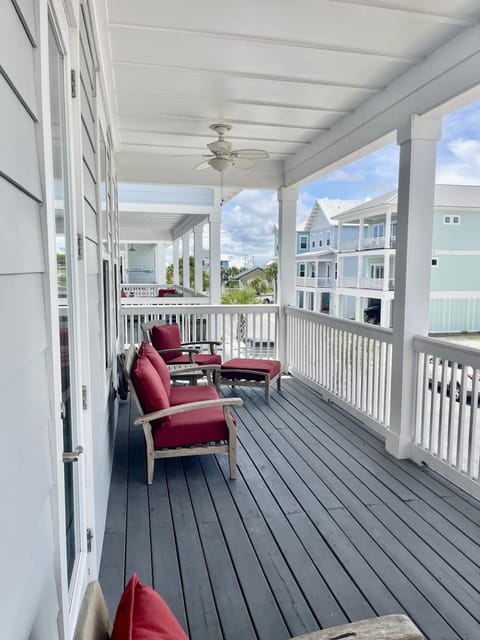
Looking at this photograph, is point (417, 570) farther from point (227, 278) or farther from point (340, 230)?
point (227, 278)

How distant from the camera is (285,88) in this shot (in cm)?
380

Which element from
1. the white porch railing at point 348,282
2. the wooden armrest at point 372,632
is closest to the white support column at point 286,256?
the white porch railing at point 348,282

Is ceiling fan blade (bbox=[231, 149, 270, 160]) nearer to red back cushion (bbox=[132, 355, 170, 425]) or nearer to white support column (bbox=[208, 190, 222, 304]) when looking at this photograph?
red back cushion (bbox=[132, 355, 170, 425])

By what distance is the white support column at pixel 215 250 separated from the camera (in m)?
7.34

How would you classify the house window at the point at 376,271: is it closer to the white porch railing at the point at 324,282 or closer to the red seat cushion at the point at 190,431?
the white porch railing at the point at 324,282

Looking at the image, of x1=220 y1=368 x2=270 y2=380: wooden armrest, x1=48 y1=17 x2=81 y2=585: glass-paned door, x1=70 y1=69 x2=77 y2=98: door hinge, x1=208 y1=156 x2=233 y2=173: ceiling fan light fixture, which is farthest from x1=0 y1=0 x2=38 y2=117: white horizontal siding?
x1=220 y1=368 x2=270 y2=380: wooden armrest

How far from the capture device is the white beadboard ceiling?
8.81 ft

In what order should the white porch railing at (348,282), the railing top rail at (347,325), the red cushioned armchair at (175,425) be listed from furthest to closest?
the white porch railing at (348,282)
the railing top rail at (347,325)
the red cushioned armchair at (175,425)

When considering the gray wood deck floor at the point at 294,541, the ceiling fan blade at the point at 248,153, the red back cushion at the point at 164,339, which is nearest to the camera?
the gray wood deck floor at the point at 294,541

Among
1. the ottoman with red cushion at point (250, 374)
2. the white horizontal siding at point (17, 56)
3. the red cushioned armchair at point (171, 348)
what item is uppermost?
the white horizontal siding at point (17, 56)

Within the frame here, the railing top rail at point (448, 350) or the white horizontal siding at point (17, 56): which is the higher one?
the white horizontal siding at point (17, 56)

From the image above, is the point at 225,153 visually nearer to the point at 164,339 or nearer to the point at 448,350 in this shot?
the point at 164,339

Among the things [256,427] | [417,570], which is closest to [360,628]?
[417,570]

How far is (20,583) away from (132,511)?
7.01 ft
